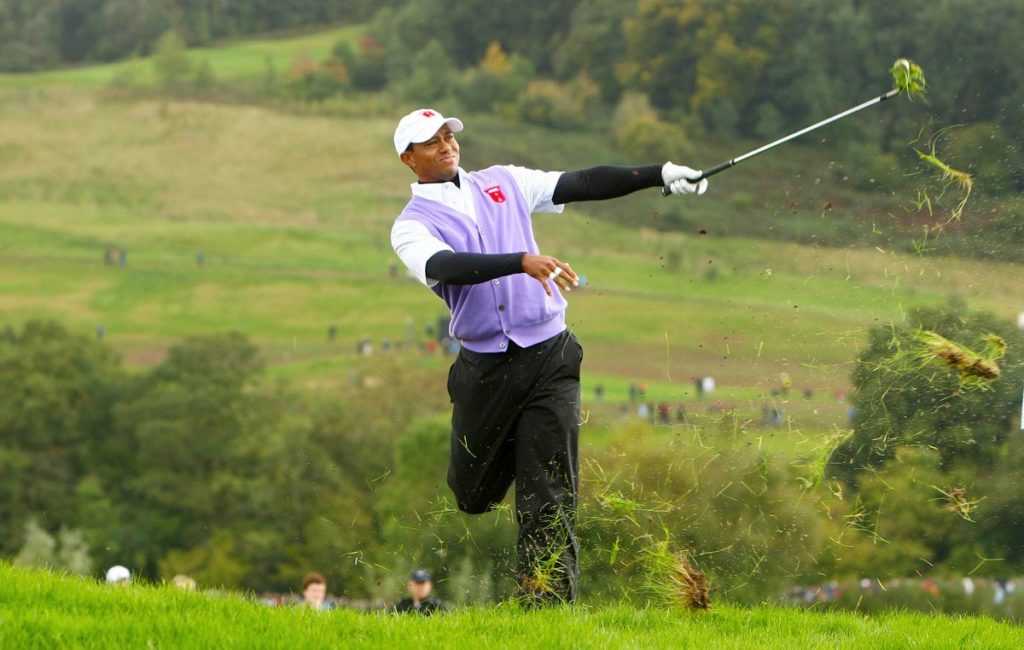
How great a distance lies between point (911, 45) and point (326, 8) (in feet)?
248

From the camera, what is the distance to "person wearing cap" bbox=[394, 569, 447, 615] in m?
8.55

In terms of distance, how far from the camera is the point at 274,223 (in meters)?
126

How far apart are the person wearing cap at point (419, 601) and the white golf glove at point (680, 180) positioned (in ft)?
8.56

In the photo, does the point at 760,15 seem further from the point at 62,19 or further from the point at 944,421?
the point at 944,421

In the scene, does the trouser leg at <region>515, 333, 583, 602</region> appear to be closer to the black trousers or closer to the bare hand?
the black trousers

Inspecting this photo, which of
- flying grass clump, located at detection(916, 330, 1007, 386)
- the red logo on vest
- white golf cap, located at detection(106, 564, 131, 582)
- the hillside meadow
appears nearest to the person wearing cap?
white golf cap, located at detection(106, 564, 131, 582)

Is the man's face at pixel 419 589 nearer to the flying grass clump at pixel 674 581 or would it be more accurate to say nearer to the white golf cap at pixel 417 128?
the flying grass clump at pixel 674 581

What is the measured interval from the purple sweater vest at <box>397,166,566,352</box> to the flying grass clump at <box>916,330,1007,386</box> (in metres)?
2.17

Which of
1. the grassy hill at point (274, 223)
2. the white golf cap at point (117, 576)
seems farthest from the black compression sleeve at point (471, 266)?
the grassy hill at point (274, 223)

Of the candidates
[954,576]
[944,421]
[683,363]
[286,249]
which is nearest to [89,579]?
[944,421]

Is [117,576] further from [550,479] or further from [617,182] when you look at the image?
[617,182]

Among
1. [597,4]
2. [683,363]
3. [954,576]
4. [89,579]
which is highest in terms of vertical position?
[597,4]

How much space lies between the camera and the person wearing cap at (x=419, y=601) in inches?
336

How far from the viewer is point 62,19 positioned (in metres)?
146
